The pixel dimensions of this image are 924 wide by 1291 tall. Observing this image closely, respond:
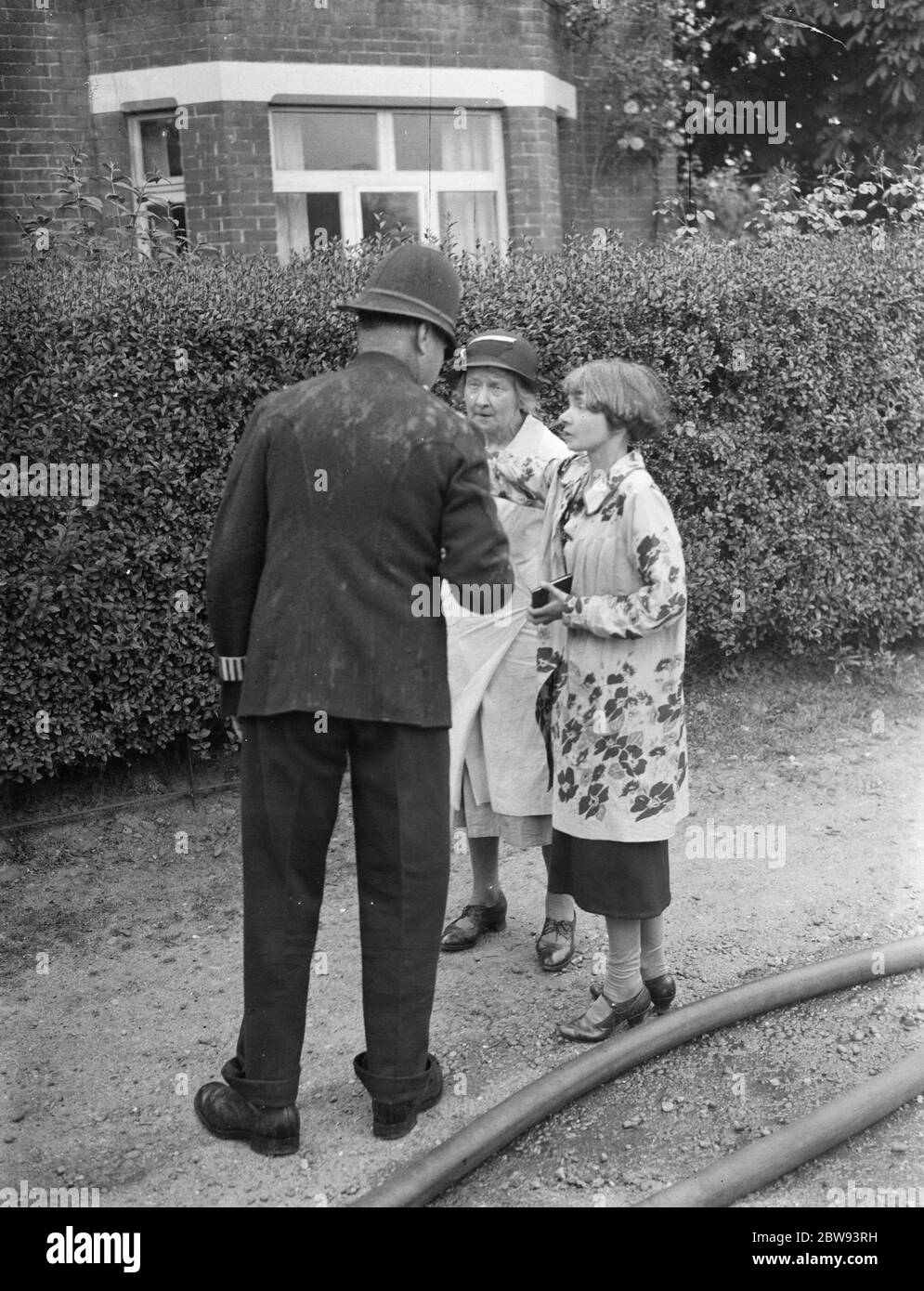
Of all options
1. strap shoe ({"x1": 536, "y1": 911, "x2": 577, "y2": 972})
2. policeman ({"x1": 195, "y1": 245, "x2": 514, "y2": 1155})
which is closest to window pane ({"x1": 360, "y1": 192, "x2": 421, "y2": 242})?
strap shoe ({"x1": 536, "y1": 911, "x2": 577, "y2": 972})

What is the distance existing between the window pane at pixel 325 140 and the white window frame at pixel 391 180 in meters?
0.04

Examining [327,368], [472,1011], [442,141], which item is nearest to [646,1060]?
[472,1011]

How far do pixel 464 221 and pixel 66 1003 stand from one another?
891 centimetres

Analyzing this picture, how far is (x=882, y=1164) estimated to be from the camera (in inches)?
144

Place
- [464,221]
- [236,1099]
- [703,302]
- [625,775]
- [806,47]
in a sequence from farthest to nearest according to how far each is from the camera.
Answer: [806,47] < [464,221] < [703,302] < [625,775] < [236,1099]

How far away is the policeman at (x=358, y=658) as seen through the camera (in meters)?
3.51

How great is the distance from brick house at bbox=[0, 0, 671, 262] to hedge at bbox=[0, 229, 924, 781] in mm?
3804

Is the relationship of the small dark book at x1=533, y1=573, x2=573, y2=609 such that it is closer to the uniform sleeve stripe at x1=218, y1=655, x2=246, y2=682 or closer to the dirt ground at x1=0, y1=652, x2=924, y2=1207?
the uniform sleeve stripe at x1=218, y1=655, x2=246, y2=682

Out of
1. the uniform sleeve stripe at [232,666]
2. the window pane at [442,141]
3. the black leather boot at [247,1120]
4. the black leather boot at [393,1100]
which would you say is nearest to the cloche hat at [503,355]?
the uniform sleeve stripe at [232,666]

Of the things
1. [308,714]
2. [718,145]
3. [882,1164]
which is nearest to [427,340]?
[308,714]

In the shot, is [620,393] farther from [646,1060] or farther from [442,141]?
[442,141]

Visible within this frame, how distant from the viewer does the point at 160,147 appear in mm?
11086

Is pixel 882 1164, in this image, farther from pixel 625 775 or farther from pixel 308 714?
pixel 308 714

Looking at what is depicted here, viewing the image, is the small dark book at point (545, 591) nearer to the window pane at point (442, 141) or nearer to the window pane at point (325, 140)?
the window pane at point (325, 140)
